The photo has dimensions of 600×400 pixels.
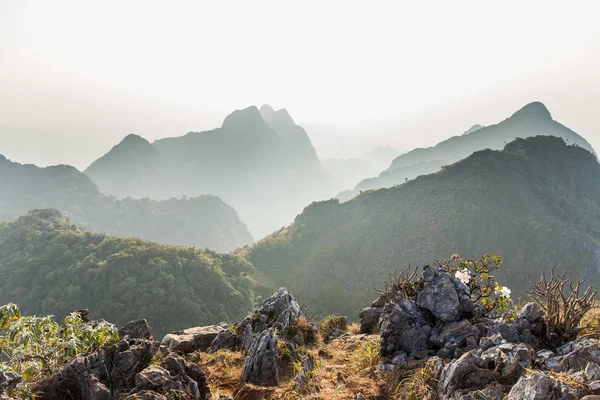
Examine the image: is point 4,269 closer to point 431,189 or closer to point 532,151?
point 431,189

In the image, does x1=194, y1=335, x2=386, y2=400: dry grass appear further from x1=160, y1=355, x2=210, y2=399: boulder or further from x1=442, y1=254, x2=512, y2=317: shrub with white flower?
x1=442, y1=254, x2=512, y2=317: shrub with white flower

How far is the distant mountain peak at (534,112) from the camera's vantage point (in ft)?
614

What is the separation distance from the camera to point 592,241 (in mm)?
53188

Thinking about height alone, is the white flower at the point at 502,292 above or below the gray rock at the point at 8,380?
below

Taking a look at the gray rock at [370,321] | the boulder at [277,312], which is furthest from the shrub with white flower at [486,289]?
the boulder at [277,312]

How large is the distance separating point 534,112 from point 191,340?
244 metres

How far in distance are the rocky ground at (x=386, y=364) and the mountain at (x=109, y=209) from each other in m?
149

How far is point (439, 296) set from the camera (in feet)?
26.9

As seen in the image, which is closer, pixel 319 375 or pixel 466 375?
pixel 466 375

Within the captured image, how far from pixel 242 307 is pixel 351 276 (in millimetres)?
25528

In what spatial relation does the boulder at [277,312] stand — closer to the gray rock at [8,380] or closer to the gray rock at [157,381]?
the gray rock at [157,381]

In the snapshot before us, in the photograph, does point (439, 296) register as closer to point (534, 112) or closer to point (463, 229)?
point (463, 229)

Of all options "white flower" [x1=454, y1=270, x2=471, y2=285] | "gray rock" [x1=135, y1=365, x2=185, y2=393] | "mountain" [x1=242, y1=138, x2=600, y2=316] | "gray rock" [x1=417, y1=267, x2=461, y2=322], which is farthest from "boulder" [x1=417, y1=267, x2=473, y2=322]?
"mountain" [x1=242, y1=138, x2=600, y2=316]

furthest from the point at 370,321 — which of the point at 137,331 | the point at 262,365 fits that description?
Answer: the point at 137,331
